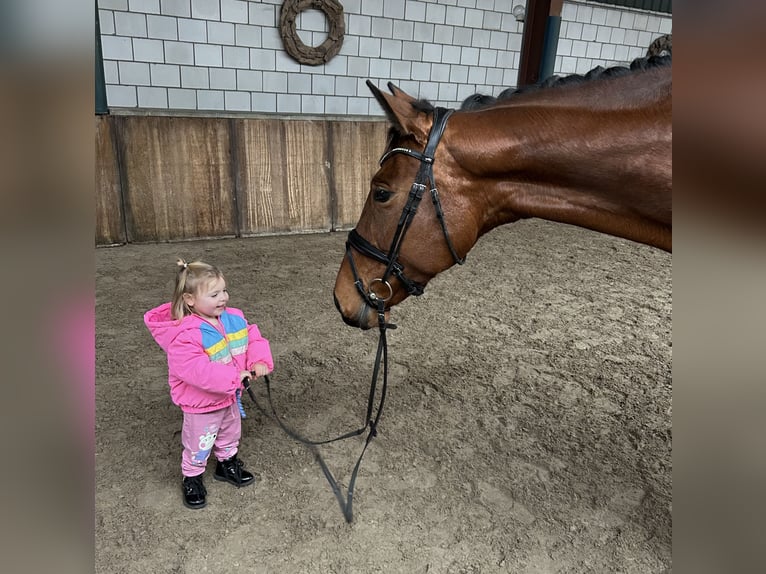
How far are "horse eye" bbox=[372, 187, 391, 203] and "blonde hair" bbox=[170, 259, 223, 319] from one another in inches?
24.4

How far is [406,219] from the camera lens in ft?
6.28

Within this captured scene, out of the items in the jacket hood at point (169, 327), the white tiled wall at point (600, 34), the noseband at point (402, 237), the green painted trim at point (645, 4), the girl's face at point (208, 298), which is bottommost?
the jacket hood at point (169, 327)

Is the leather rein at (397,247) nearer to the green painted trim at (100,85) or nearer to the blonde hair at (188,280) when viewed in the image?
the blonde hair at (188,280)

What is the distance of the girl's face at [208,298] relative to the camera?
1905 millimetres

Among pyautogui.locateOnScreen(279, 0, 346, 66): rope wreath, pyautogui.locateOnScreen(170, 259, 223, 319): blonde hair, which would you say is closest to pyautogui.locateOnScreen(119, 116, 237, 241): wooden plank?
pyautogui.locateOnScreen(279, 0, 346, 66): rope wreath

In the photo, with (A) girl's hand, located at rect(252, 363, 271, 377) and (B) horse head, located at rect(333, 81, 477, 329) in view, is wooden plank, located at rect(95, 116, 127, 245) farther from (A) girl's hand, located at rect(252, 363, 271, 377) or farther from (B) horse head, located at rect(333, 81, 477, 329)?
(B) horse head, located at rect(333, 81, 477, 329)

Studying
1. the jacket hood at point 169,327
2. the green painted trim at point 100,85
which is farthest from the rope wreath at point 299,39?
the jacket hood at point 169,327

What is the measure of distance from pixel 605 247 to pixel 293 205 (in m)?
3.59

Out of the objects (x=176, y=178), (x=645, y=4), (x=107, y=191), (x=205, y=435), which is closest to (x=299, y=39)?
(x=176, y=178)

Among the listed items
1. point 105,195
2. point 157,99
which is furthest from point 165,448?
point 157,99

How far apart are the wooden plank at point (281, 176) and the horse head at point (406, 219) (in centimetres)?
417
